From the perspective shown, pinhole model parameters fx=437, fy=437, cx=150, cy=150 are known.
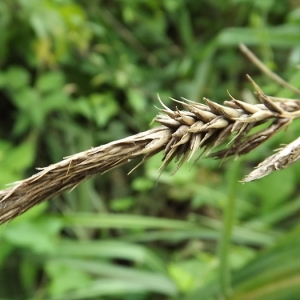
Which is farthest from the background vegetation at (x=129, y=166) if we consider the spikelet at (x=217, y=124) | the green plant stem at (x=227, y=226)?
the spikelet at (x=217, y=124)

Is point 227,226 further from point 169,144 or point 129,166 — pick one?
point 129,166

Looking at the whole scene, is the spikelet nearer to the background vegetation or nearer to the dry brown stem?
the dry brown stem

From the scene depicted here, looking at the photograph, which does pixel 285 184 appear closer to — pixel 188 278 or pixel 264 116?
pixel 188 278

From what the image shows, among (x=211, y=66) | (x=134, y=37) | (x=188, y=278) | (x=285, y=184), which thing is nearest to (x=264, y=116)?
(x=188, y=278)

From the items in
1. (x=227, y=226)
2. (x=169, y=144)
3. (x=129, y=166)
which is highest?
(x=129, y=166)

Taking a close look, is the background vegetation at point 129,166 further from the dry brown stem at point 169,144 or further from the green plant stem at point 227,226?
the dry brown stem at point 169,144

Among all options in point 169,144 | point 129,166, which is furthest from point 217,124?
point 129,166

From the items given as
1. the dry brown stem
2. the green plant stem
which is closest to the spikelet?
the dry brown stem
